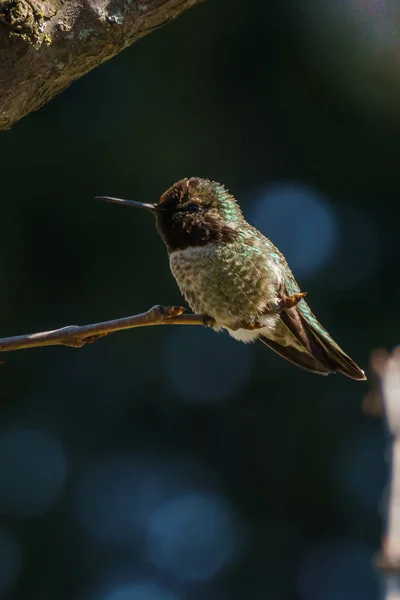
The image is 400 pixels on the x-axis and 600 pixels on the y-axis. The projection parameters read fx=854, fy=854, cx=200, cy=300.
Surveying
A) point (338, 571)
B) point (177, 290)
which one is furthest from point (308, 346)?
point (338, 571)

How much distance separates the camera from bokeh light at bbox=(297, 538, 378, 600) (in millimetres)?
10312

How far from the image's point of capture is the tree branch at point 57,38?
70.6 inches

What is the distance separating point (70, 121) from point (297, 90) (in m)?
2.55

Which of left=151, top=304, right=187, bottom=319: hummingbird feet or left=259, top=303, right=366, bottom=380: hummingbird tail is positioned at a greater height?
left=151, top=304, right=187, bottom=319: hummingbird feet

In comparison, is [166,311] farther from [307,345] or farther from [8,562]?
[8,562]

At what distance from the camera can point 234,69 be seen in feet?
30.8

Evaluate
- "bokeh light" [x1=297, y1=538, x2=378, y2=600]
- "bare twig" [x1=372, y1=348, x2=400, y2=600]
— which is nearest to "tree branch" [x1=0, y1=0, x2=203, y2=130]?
"bare twig" [x1=372, y1=348, x2=400, y2=600]

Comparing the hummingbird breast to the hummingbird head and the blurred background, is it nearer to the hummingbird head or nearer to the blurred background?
the hummingbird head

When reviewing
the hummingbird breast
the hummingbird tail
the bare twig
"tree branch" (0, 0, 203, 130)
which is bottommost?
the bare twig

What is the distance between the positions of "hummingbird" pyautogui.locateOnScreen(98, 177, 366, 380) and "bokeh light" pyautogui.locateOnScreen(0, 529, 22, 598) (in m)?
7.29

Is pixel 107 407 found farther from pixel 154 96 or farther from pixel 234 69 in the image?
pixel 234 69

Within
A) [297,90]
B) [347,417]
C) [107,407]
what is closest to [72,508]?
[107,407]

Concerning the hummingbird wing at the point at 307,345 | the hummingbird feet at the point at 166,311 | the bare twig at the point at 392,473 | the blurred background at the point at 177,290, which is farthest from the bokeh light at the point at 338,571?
the hummingbird feet at the point at 166,311

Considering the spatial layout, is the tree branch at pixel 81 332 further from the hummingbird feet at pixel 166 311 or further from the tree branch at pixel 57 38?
the tree branch at pixel 57 38
